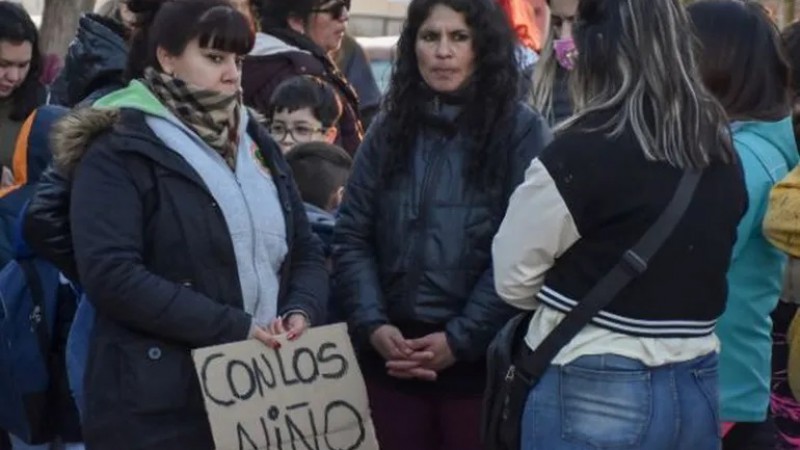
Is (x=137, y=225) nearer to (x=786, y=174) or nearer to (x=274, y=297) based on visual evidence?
(x=274, y=297)

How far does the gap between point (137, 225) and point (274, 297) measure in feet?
1.52

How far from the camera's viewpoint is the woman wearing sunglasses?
6.56 metres

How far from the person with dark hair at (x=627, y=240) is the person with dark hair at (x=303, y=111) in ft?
7.71

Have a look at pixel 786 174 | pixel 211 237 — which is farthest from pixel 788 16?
pixel 211 237

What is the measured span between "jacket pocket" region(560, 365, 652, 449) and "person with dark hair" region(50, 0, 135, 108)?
2.46 m

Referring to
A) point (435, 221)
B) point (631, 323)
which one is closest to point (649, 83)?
point (631, 323)

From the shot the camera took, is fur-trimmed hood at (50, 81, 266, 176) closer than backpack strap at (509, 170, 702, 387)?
No

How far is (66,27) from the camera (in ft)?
39.1

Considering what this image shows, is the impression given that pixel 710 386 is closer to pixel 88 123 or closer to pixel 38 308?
pixel 88 123

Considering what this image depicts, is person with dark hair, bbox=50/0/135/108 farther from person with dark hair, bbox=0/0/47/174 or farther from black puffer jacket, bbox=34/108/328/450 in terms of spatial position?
black puffer jacket, bbox=34/108/328/450

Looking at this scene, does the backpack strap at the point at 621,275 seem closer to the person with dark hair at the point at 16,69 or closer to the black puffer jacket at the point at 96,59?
the black puffer jacket at the point at 96,59

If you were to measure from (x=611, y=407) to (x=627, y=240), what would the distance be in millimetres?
395

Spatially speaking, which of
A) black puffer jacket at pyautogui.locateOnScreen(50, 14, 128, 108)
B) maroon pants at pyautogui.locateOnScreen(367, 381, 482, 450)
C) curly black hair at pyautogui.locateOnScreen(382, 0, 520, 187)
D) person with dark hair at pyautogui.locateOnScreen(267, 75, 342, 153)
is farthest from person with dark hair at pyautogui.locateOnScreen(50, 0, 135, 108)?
maroon pants at pyautogui.locateOnScreen(367, 381, 482, 450)

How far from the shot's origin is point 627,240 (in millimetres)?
3877
